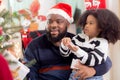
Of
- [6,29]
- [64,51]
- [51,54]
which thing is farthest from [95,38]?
[6,29]

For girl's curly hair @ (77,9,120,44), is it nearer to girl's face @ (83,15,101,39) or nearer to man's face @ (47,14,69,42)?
girl's face @ (83,15,101,39)

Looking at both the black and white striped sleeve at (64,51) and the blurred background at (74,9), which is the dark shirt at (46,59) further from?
the blurred background at (74,9)

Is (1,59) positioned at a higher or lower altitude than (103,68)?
higher

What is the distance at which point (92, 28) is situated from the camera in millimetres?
1546

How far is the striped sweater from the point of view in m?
1.42

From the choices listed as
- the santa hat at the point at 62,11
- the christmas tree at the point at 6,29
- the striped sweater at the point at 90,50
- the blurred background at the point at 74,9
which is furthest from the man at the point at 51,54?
the blurred background at the point at 74,9

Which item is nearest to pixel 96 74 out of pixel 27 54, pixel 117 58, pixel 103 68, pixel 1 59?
pixel 103 68

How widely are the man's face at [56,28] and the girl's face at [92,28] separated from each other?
19cm

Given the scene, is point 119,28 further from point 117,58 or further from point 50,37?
point 117,58

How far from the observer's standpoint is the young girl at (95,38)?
1451 mm

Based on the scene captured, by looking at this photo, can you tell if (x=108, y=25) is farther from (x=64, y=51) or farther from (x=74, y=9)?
(x=74, y=9)

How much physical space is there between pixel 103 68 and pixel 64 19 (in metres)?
0.46

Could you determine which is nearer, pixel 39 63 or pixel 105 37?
pixel 105 37

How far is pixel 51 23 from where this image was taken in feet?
5.52
